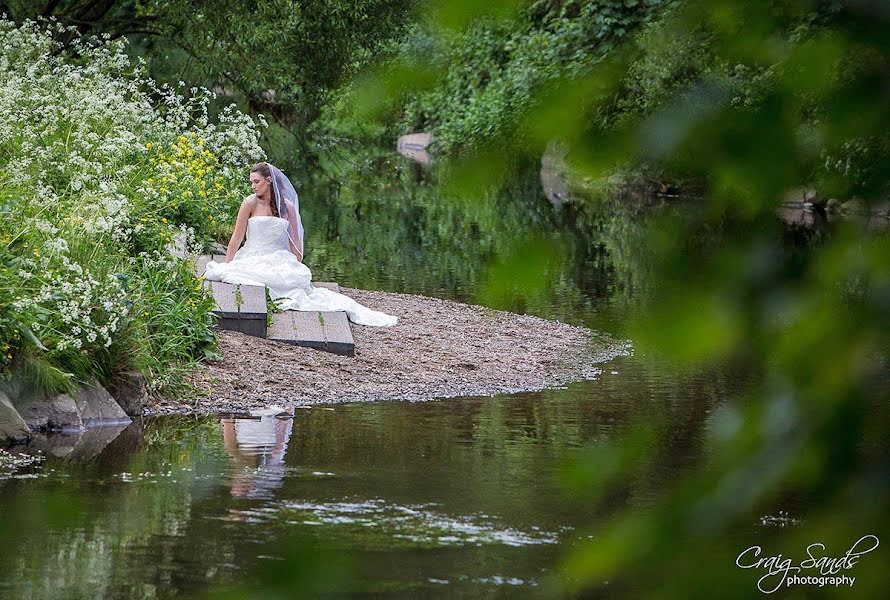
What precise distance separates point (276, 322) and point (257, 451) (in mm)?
4031

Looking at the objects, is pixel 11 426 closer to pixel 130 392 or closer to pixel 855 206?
pixel 130 392

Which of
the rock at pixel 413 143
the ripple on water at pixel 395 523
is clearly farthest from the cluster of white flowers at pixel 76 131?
the rock at pixel 413 143

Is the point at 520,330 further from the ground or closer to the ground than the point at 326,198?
closer to the ground

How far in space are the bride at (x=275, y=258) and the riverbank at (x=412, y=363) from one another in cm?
44

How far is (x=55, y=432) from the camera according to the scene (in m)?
9.00

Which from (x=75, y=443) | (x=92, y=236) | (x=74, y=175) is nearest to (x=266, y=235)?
(x=74, y=175)

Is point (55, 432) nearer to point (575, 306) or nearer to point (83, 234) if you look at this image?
point (83, 234)

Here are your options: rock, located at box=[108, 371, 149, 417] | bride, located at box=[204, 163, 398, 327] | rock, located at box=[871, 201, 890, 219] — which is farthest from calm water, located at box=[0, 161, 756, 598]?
bride, located at box=[204, 163, 398, 327]

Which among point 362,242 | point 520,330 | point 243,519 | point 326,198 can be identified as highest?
point 326,198

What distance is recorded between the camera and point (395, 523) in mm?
7297

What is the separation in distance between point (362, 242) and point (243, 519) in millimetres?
17946

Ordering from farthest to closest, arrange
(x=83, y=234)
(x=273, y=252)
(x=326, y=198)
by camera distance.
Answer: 1. (x=326, y=198)
2. (x=273, y=252)
3. (x=83, y=234)

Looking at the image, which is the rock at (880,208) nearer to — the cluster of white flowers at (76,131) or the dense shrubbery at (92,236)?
the dense shrubbery at (92,236)

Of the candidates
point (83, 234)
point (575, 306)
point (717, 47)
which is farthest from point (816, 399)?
point (575, 306)
